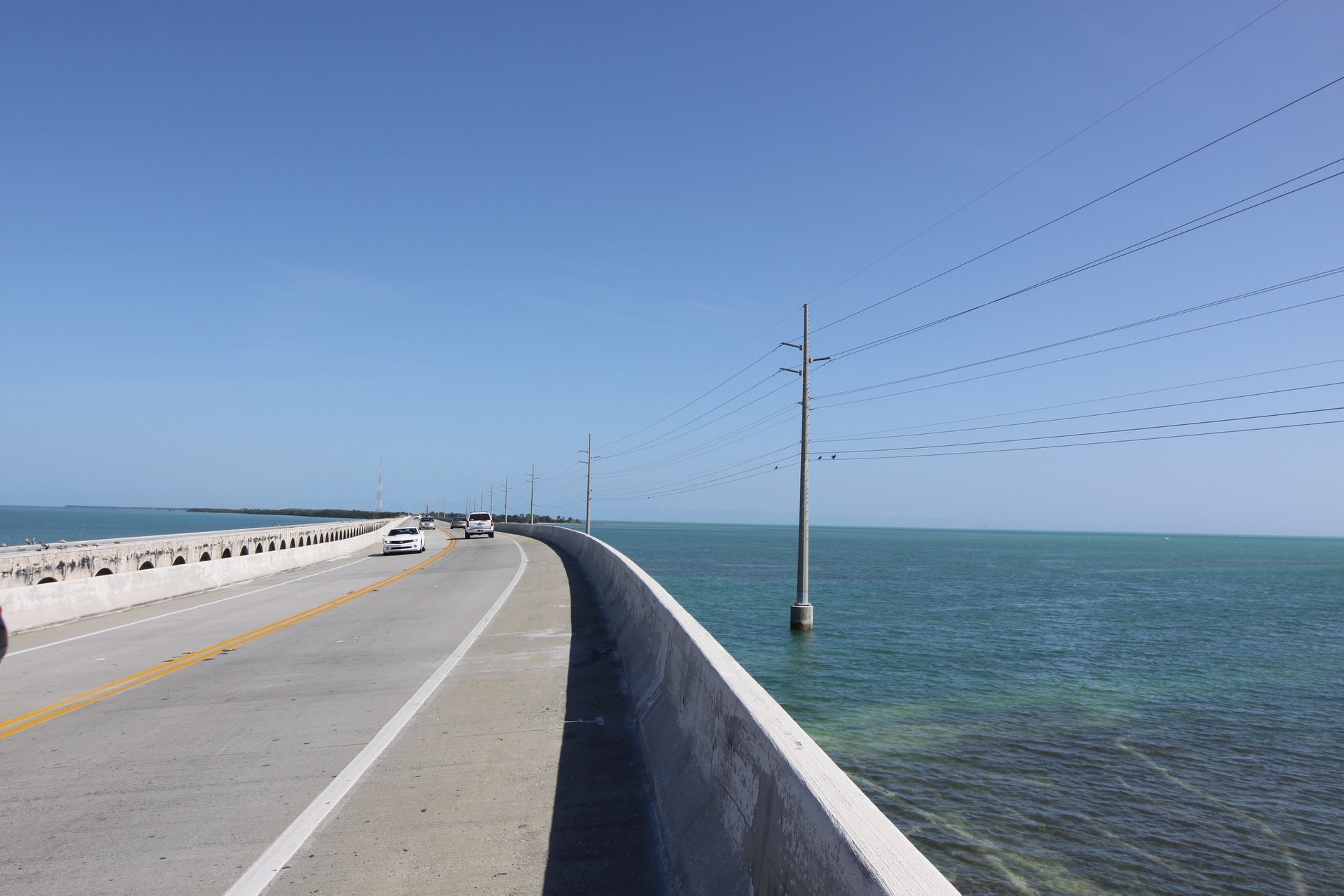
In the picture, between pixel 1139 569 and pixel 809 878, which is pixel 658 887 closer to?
pixel 809 878

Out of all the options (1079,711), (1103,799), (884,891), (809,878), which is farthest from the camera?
(1079,711)

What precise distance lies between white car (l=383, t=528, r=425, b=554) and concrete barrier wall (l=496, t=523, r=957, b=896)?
3597 centimetres

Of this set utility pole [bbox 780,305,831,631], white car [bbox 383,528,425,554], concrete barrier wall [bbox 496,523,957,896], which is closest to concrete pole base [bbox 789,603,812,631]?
utility pole [bbox 780,305,831,631]

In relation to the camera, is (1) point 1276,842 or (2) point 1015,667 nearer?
(1) point 1276,842

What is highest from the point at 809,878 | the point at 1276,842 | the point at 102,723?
the point at 809,878

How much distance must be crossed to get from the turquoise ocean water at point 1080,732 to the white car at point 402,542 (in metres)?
13.1

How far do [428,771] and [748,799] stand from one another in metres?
3.37

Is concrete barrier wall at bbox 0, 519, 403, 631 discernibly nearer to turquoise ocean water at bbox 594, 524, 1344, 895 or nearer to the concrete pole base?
turquoise ocean water at bbox 594, 524, 1344, 895

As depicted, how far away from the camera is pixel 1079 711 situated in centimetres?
1936

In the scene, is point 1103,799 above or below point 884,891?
below

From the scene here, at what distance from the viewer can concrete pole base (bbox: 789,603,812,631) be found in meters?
29.7

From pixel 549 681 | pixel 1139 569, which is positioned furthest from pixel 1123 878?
Answer: pixel 1139 569

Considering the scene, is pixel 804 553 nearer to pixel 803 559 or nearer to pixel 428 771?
pixel 803 559

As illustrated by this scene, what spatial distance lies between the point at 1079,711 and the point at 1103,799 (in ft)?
22.6
